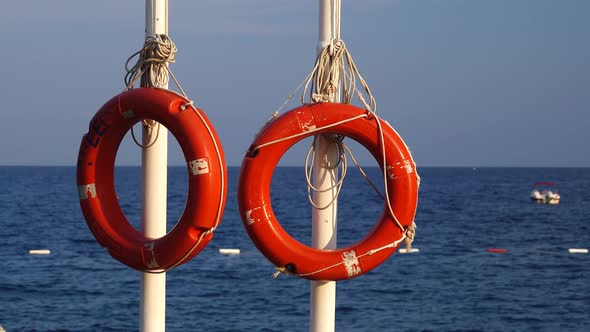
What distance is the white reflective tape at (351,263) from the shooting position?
427 centimetres

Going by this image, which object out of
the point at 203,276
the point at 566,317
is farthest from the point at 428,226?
the point at 566,317

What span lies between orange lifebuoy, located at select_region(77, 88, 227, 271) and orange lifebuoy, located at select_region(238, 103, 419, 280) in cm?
15

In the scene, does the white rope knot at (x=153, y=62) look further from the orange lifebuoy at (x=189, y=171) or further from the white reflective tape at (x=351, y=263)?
the white reflective tape at (x=351, y=263)

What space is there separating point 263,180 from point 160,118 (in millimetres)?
557

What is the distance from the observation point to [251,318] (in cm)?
1327

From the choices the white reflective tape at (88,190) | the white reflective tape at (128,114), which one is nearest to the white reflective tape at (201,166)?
the white reflective tape at (128,114)

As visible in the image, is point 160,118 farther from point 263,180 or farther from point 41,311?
point 41,311

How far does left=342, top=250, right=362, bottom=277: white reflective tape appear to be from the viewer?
427cm

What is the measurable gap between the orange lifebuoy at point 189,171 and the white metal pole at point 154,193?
0.34 ft

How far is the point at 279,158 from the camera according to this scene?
4.38 m

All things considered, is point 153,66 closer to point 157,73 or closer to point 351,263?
point 157,73

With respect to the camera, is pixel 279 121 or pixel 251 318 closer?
pixel 279 121

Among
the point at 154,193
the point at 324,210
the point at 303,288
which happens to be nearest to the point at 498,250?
the point at 303,288

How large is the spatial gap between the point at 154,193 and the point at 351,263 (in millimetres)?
995
